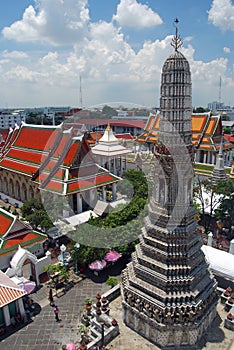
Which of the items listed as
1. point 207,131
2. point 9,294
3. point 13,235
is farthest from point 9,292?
point 207,131

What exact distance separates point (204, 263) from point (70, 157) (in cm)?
1627

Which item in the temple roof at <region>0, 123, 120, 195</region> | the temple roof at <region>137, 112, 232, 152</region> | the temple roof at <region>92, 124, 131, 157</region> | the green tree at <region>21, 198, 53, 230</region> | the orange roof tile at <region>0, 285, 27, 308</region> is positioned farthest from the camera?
the temple roof at <region>92, 124, 131, 157</region>

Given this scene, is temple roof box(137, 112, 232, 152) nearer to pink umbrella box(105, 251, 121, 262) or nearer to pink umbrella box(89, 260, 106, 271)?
pink umbrella box(105, 251, 121, 262)

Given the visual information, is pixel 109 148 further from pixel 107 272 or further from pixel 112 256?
pixel 112 256

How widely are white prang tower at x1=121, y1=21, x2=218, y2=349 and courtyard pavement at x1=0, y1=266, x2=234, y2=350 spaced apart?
52 cm

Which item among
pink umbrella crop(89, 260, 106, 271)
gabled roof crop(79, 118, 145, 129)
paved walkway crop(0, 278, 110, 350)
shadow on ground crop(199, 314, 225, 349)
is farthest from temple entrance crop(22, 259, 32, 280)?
gabled roof crop(79, 118, 145, 129)

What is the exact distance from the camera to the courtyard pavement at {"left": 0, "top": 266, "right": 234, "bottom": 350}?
42.3 feet

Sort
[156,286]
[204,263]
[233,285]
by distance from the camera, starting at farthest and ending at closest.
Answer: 1. [233,285]
2. [204,263]
3. [156,286]

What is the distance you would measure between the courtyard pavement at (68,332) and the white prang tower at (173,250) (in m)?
0.52

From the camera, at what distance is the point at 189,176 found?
1248cm

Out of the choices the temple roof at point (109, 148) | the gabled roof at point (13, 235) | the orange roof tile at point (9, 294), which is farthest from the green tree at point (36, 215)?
the temple roof at point (109, 148)

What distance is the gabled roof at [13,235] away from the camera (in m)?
17.9

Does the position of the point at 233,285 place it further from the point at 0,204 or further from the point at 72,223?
the point at 0,204

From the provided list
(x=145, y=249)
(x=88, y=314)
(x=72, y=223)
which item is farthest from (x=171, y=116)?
(x=72, y=223)
